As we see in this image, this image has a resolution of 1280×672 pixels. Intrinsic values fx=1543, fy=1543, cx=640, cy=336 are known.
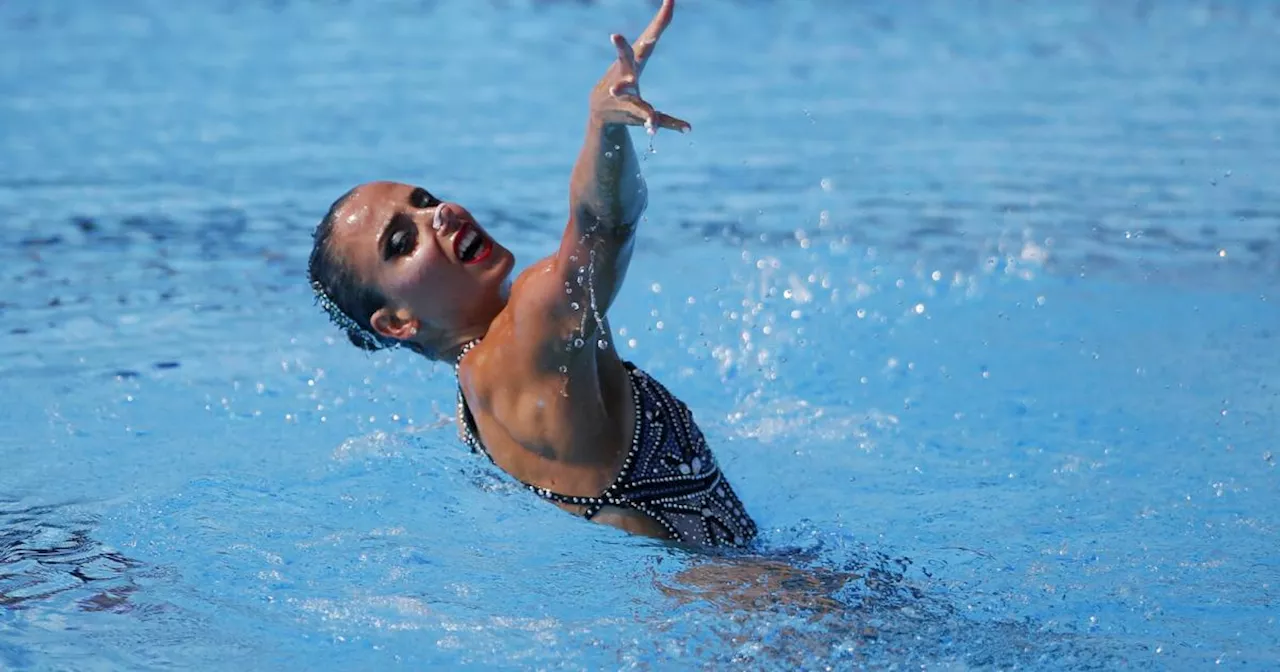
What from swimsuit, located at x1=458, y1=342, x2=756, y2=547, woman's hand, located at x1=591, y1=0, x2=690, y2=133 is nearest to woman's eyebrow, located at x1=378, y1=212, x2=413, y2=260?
swimsuit, located at x1=458, y1=342, x2=756, y2=547

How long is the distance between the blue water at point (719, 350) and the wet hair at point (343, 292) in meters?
0.66

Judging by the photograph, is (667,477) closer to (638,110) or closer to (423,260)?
(423,260)

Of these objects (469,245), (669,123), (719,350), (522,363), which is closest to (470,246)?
(469,245)

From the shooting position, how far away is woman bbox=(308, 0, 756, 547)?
3031 mm

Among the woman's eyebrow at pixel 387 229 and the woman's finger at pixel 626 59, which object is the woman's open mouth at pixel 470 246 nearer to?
the woman's eyebrow at pixel 387 229

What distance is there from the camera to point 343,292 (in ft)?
11.2

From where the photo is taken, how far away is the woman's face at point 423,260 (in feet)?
10.7

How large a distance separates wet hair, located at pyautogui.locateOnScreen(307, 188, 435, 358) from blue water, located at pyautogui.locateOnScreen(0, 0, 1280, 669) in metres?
0.66

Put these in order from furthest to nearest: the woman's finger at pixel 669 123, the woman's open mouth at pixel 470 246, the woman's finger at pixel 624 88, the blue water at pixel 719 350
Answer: the blue water at pixel 719 350, the woman's open mouth at pixel 470 246, the woman's finger at pixel 624 88, the woman's finger at pixel 669 123

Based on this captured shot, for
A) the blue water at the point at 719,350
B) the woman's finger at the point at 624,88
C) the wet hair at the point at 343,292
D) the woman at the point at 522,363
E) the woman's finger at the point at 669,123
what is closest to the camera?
the woman's finger at the point at 669,123

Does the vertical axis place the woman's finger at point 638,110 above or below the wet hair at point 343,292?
above

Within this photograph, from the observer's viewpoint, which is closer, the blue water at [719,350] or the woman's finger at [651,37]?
the woman's finger at [651,37]

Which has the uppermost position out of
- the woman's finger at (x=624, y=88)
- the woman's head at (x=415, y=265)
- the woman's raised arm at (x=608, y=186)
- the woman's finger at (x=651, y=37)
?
the woman's finger at (x=651, y=37)

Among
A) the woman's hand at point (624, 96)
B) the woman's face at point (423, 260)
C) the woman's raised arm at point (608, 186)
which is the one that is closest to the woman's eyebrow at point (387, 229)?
the woman's face at point (423, 260)
